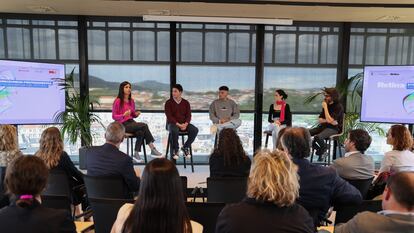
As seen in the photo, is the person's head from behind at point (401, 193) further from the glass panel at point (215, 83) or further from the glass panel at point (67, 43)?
the glass panel at point (67, 43)

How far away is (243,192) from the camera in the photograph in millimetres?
2592

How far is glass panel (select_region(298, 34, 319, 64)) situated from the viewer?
6094 millimetres

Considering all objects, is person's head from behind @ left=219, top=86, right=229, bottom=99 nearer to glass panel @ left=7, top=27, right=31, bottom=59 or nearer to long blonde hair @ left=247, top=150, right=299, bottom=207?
glass panel @ left=7, top=27, right=31, bottom=59

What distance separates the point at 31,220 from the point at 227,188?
Answer: 1470mm

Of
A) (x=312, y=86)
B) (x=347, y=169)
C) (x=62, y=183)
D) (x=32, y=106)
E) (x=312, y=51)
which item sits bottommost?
(x=62, y=183)

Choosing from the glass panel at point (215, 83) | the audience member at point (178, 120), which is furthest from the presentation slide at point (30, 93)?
the glass panel at point (215, 83)

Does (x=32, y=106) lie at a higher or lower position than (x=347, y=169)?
higher

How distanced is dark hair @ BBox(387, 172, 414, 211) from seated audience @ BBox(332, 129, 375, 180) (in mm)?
1273

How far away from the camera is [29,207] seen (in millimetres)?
1443

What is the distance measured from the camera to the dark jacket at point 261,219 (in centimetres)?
144

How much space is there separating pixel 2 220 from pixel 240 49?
5173mm

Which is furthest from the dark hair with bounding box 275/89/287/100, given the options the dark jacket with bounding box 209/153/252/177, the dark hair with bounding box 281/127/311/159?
the dark hair with bounding box 281/127/311/159

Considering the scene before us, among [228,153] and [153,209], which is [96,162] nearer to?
[228,153]

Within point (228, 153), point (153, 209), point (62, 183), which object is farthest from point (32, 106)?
point (153, 209)
